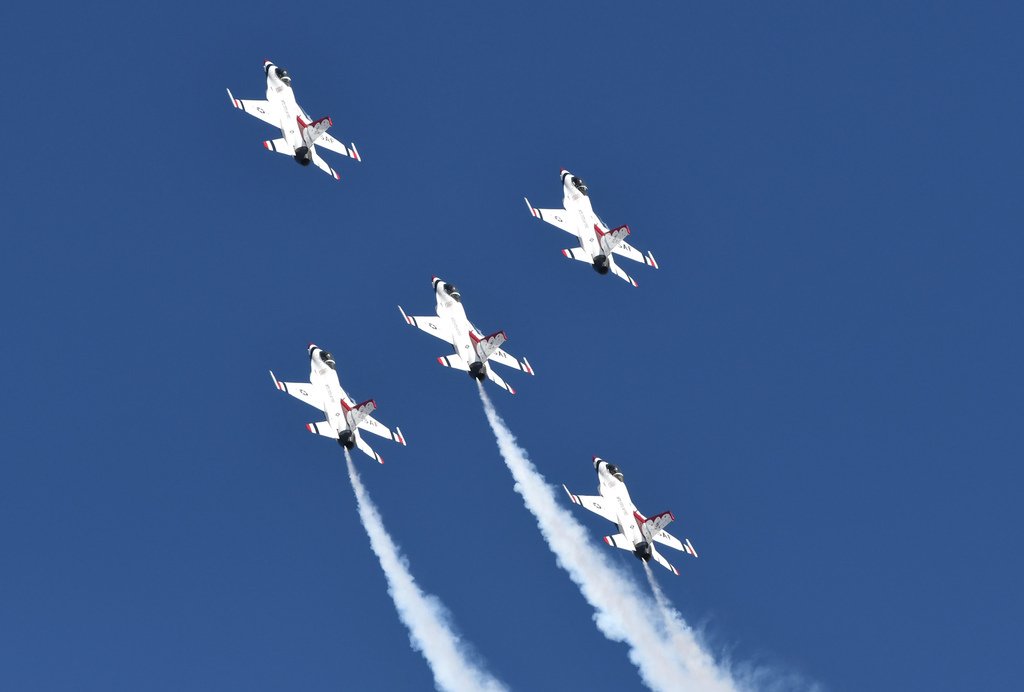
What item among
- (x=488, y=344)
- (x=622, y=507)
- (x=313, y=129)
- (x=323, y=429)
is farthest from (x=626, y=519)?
(x=313, y=129)

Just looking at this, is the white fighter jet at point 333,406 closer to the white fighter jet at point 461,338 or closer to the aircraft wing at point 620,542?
the white fighter jet at point 461,338

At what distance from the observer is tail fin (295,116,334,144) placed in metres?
113

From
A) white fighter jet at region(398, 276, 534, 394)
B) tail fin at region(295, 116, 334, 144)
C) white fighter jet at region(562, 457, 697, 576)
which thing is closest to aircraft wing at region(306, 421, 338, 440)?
white fighter jet at region(398, 276, 534, 394)

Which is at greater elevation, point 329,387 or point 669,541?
point 329,387

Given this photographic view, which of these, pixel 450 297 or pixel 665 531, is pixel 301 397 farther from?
pixel 665 531

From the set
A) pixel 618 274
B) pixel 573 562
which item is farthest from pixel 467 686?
pixel 618 274

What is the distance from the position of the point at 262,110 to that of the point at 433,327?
1643cm

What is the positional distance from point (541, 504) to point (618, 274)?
15192 millimetres

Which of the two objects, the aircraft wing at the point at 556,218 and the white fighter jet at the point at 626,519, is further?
the aircraft wing at the point at 556,218

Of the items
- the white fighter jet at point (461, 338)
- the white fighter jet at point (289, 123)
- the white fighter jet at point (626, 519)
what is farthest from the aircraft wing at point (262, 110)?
the white fighter jet at point (626, 519)

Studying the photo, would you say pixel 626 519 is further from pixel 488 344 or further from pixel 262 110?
pixel 262 110

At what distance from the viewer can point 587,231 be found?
11981 cm

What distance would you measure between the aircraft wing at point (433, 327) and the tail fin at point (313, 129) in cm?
1112

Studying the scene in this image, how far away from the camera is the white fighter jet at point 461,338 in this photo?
363 feet
